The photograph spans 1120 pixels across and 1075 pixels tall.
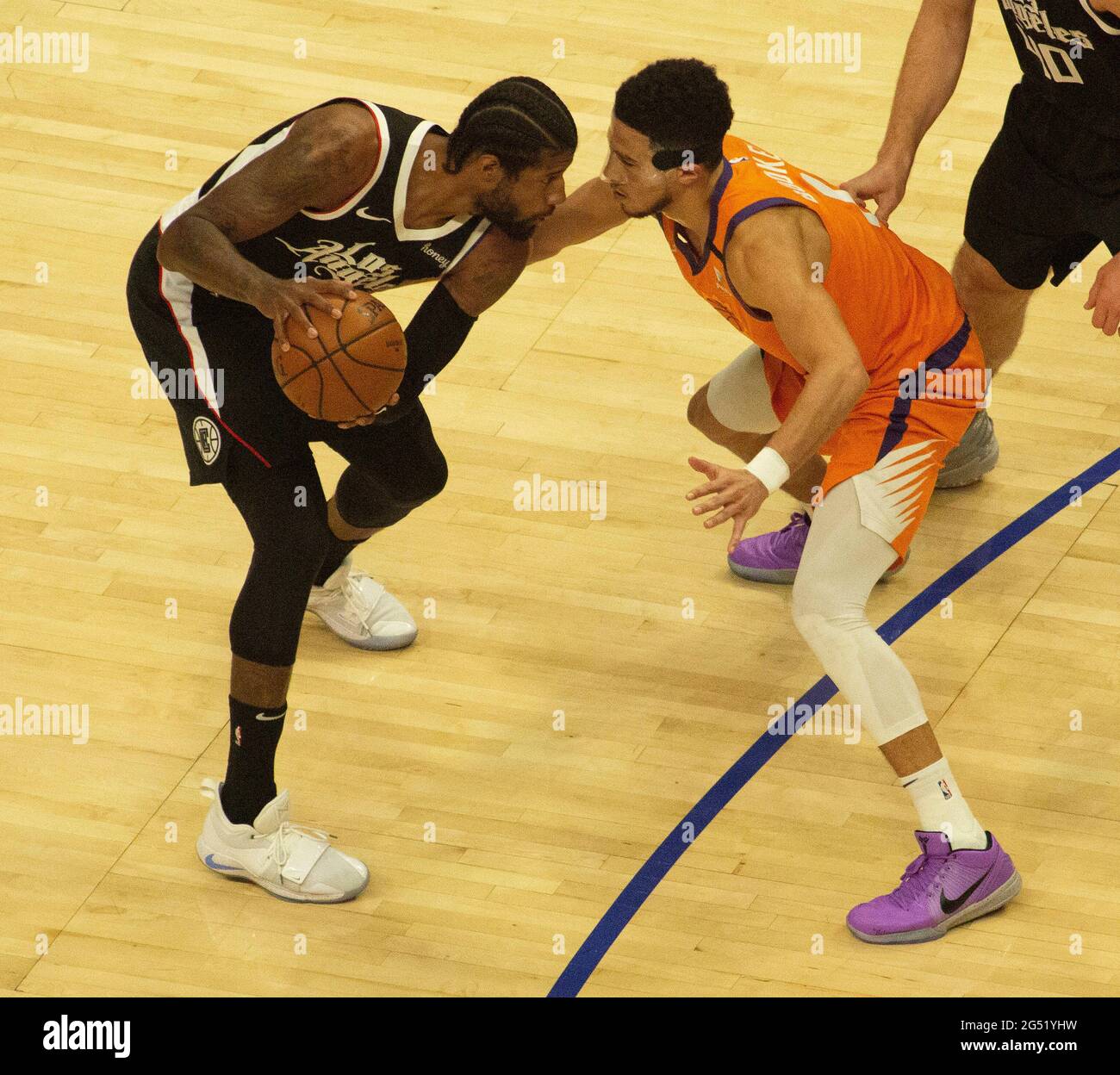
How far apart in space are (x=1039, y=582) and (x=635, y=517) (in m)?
1.27

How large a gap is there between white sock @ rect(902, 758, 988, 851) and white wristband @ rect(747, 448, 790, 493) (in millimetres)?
854

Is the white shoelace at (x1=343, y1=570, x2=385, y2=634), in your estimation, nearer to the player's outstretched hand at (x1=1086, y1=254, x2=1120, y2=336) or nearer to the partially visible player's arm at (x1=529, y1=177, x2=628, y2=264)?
the partially visible player's arm at (x1=529, y1=177, x2=628, y2=264)

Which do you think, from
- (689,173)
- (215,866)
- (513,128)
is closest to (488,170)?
(513,128)

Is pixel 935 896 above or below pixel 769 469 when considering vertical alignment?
below

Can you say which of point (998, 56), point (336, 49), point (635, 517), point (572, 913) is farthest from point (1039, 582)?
point (336, 49)

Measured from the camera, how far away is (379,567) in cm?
591

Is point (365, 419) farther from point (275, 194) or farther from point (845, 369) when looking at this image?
point (845, 369)

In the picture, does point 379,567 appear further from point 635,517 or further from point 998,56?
point 998,56

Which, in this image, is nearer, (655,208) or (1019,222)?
(655,208)

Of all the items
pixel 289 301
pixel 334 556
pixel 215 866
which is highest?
pixel 289 301

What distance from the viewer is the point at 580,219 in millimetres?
5059

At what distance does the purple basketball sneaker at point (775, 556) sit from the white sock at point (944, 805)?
1.25 metres

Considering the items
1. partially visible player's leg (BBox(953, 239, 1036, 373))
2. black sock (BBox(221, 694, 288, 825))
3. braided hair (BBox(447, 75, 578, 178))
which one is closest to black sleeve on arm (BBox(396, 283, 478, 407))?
braided hair (BBox(447, 75, 578, 178))

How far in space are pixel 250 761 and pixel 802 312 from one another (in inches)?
68.7
